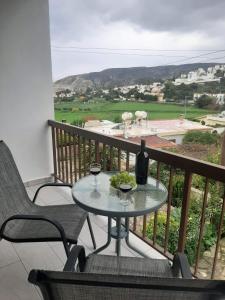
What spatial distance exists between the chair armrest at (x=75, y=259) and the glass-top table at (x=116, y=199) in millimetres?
293

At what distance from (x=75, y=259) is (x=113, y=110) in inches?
108

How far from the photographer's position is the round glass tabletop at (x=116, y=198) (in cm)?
158

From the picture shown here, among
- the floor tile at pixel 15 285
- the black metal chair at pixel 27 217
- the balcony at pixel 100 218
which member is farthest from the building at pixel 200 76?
the floor tile at pixel 15 285

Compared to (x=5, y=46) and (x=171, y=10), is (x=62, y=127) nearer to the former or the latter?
(x=5, y=46)

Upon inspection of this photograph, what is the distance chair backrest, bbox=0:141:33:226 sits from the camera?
1.95m

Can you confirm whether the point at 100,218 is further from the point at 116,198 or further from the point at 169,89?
the point at 169,89

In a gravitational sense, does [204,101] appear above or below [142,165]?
above

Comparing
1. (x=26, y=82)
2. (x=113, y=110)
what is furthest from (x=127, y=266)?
(x=26, y=82)

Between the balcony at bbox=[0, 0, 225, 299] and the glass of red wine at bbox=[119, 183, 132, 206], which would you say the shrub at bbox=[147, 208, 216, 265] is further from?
the glass of red wine at bbox=[119, 183, 132, 206]

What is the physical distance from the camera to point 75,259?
1.25m

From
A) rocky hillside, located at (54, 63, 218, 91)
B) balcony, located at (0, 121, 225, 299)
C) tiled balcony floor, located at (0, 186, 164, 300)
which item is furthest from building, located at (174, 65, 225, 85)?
tiled balcony floor, located at (0, 186, 164, 300)

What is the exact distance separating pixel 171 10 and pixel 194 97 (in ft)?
9.42

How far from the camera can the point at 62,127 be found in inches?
131

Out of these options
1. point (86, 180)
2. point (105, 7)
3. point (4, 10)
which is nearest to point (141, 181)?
point (86, 180)
